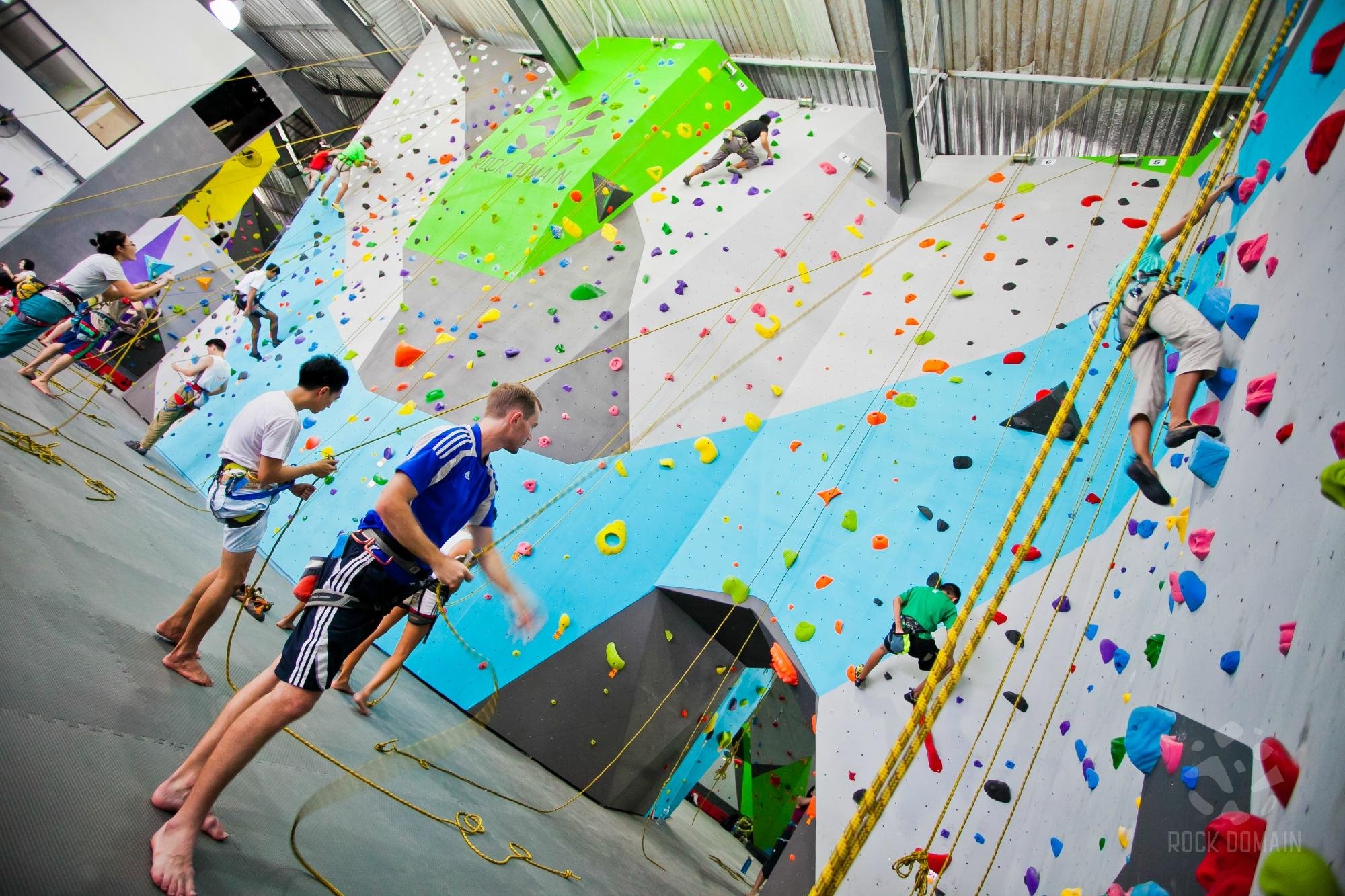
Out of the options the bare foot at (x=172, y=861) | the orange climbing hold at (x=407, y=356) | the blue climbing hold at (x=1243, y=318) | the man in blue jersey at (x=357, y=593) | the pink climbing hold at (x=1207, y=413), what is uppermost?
the blue climbing hold at (x=1243, y=318)

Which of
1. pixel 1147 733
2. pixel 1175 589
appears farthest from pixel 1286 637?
pixel 1175 589

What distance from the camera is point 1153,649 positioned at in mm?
2162

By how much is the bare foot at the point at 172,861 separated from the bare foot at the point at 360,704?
153 centimetres

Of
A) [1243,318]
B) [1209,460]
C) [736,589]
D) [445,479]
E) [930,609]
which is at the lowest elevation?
[445,479]

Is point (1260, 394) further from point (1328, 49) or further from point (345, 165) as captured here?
point (345, 165)

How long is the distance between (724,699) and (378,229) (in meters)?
4.92

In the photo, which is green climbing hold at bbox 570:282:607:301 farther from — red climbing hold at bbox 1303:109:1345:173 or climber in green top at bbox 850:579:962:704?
red climbing hold at bbox 1303:109:1345:173

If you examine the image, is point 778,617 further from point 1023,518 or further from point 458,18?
point 458,18

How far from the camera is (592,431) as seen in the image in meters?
4.62

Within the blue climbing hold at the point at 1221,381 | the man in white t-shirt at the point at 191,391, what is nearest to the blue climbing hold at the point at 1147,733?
the blue climbing hold at the point at 1221,381

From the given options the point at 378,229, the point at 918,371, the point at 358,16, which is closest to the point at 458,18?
the point at 358,16

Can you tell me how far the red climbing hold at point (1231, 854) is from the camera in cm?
137

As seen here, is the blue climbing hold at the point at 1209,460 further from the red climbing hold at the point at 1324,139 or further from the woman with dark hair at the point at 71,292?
the woman with dark hair at the point at 71,292

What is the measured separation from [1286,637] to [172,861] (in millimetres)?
2270
